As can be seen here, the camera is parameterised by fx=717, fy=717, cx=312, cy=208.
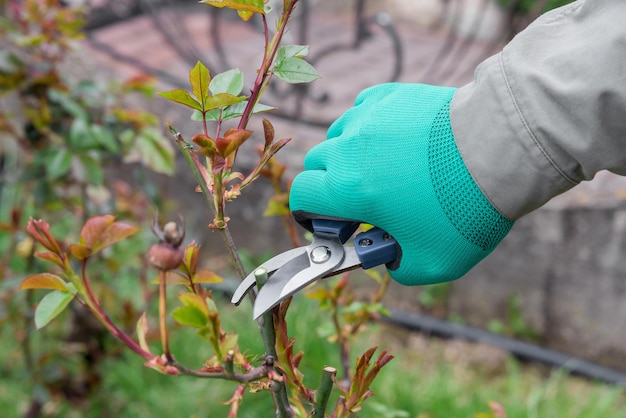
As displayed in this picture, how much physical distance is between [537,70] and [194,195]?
1.86 meters

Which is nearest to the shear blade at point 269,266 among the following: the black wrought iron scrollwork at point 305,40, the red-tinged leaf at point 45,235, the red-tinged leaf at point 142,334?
the red-tinged leaf at point 142,334

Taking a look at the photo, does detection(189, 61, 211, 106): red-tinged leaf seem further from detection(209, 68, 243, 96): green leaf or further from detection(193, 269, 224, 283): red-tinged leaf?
detection(193, 269, 224, 283): red-tinged leaf

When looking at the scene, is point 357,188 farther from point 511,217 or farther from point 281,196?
point 511,217

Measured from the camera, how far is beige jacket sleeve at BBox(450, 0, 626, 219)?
959mm

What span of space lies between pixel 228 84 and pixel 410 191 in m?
0.34

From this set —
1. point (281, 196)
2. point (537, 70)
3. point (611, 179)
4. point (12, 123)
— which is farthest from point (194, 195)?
point (537, 70)

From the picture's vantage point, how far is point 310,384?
1.91m

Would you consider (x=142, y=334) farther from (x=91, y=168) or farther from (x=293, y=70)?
(x=91, y=168)

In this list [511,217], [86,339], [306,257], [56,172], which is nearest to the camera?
[306,257]

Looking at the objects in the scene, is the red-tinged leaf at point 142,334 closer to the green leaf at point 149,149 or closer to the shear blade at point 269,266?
the shear blade at point 269,266

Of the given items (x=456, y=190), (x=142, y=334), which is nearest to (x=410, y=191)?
(x=456, y=190)

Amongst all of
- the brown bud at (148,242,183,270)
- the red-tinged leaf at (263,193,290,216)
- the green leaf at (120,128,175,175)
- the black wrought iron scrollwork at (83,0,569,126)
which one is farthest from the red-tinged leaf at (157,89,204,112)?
the black wrought iron scrollwork at (83,0,569,126)

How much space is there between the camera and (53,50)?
5.41 ft

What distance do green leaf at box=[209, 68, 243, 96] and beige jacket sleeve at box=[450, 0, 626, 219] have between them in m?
0.37
